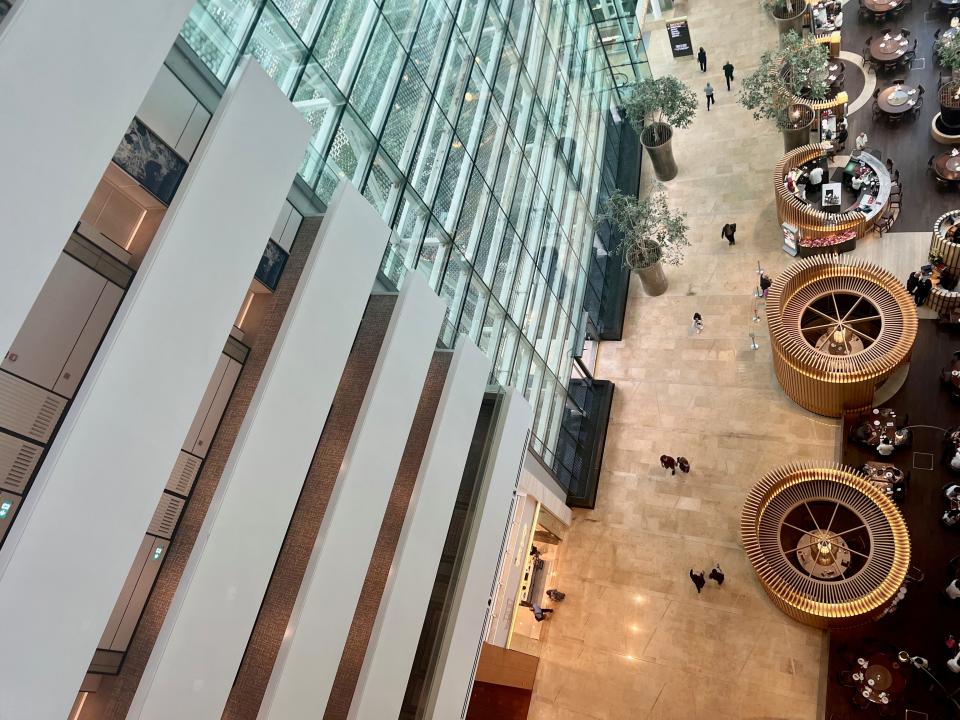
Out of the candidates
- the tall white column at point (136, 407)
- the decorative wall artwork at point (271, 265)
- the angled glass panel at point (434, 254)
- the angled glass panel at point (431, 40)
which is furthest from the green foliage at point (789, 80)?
the tall white column at point (136, 407)

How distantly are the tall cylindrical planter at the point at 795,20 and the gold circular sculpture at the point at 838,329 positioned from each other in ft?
37.5

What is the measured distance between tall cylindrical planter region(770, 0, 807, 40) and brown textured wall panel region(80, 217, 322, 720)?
70.8 feet

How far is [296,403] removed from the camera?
343 inches

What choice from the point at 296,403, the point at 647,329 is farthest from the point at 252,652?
the point at 647,329

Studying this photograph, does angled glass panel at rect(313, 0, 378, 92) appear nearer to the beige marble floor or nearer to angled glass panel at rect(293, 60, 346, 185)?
angled glass panel at rect(293, 60, 346, 185)

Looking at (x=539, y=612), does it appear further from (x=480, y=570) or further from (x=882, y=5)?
(x=882, y=5)

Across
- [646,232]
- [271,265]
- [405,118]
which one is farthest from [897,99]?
[271,265]

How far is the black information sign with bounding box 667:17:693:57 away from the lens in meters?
24.8

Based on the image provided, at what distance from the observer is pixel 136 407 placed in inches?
265

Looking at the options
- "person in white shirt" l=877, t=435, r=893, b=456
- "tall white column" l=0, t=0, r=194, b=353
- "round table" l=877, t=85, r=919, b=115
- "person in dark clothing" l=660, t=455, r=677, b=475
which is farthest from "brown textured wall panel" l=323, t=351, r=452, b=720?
"round table" l=877, t=85, r=919, b=115

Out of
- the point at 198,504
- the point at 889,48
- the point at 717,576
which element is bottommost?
the point at 198,504

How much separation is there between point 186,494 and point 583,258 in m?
15.5

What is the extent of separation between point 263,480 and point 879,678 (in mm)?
13439

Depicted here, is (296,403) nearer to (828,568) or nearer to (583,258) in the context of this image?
(828,568)
